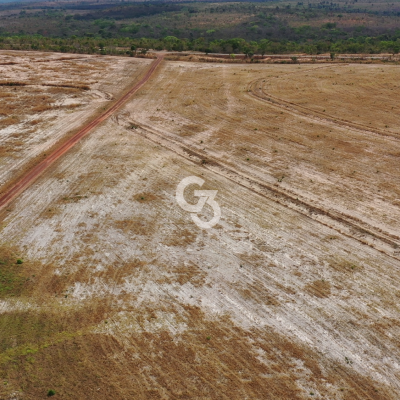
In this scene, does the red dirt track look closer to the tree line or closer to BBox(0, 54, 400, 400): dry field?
BBox(0, 54, 400, 400): dry field

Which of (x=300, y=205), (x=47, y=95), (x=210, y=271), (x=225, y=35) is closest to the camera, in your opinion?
(x=210, y=271)

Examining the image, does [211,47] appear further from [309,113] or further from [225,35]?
[309,113]

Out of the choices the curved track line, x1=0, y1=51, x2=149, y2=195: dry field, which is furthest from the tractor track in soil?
the curved track line

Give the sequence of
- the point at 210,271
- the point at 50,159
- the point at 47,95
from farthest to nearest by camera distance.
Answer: the point at 47,95, the point at 50,159, the point at 210,271

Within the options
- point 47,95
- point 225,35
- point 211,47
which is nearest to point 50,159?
point 47,95

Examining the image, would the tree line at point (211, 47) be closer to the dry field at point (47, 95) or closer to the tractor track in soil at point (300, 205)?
the dry field at point (47, 95)

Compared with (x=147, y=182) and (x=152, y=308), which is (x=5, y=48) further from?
(x=152, y=308)

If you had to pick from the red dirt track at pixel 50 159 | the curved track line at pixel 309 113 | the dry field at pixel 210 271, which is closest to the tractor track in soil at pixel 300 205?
the dry field at pixel 210 271
